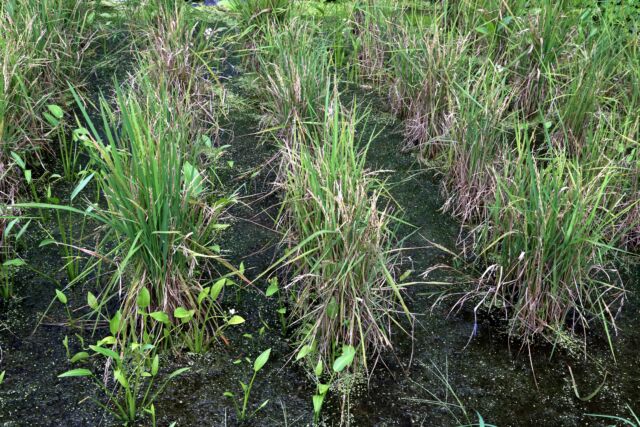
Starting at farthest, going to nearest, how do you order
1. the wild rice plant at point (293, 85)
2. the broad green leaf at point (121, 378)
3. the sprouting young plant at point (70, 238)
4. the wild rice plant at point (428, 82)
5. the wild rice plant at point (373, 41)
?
the wild rice plant at point (373, 41) < the wild rice plant at point (428, 82) < the wild rice plant at point (293, 85) < the sprouting young plant at point (70, 238) < the broad green leaf at point (121, 378)

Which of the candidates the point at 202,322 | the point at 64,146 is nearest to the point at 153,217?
the point at 202,322

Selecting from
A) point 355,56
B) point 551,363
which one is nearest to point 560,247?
point 551,363

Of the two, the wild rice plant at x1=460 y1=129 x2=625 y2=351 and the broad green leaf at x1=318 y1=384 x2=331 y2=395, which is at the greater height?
the wild rice plant at x1=460 y1=129 x2=625 y2=351

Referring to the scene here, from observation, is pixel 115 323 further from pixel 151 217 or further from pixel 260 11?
pixel 260 11

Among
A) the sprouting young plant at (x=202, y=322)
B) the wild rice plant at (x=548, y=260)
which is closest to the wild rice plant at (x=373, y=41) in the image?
the wild rice plant at (x=548, y=260)

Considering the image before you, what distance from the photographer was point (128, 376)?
208cm

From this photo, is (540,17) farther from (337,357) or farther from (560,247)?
(337,357)

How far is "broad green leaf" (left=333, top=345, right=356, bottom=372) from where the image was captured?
197cm

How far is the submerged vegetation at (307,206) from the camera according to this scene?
2104mm

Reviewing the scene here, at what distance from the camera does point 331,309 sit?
2.09 metres

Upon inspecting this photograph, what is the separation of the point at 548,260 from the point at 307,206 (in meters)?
0.81

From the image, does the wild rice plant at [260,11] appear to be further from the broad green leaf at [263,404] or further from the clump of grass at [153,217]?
the broad green leaf at [263,404]

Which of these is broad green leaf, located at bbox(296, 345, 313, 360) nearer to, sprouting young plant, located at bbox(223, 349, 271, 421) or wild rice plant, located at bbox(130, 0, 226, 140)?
sprouting young plant, located at bbox(223, 349, 271, 421)

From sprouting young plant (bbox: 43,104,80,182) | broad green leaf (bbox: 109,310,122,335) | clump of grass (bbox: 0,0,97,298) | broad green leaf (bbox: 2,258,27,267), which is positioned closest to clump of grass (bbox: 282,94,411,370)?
broad green leaf (bbox: 109,310,122,335)
